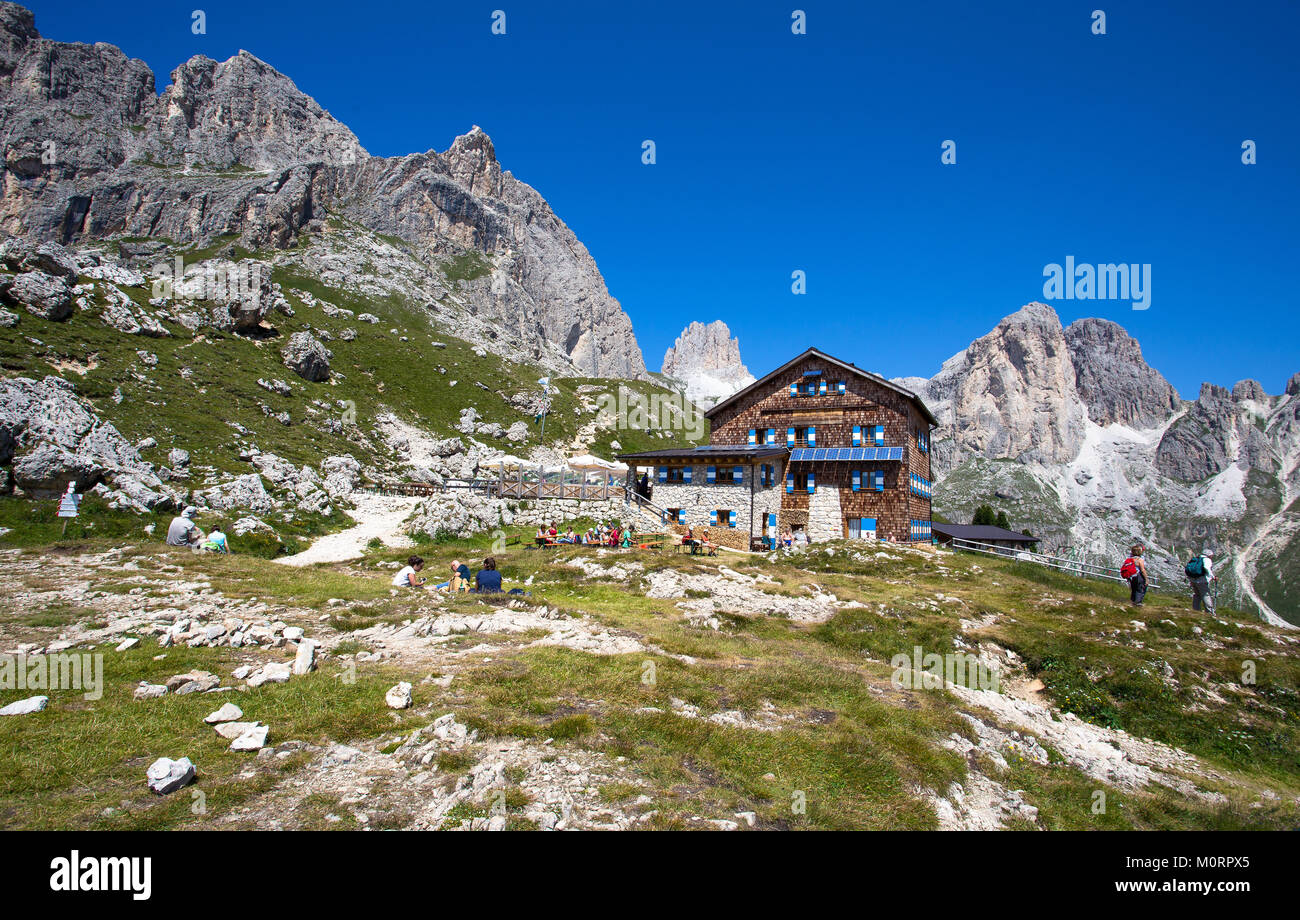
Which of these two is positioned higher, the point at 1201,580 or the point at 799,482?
the point at 799,482

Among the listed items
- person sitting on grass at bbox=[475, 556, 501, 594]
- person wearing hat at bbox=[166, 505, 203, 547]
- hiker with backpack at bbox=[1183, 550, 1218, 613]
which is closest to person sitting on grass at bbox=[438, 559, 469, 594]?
person sitting on grass at bbox=[475, 556, 501, 594]

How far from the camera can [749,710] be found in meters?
10.6

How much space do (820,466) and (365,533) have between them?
33.1 m

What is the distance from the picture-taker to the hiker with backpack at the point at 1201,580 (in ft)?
64.5

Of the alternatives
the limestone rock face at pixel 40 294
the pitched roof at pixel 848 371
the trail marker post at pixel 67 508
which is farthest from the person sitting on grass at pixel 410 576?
the limestone rock face at pixel 40 294

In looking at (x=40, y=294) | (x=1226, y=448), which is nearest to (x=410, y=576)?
(x=40, y=294)

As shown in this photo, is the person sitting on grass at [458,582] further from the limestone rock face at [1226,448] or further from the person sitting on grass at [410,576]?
the limestone rock face at [1226,448]

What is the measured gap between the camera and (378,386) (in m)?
75.9

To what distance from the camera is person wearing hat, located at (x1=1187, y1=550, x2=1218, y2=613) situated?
1966 cm

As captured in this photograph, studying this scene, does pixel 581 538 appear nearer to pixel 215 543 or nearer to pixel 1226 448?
pixel 215 543

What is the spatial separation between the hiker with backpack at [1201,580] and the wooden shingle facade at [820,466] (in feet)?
68.1

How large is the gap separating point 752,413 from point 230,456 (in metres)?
38.0

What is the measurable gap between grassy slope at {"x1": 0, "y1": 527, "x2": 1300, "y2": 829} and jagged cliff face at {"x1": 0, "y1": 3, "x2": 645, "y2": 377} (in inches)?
5108
